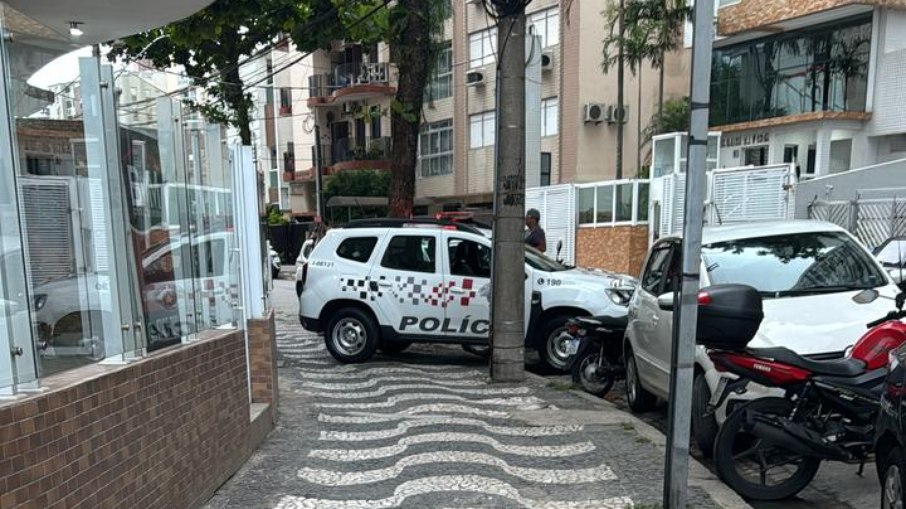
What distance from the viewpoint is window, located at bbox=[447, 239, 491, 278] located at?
8.55 metres

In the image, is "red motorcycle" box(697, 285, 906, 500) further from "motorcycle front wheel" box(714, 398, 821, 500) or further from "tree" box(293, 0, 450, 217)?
"tree" box(293, 0, 450, 217)

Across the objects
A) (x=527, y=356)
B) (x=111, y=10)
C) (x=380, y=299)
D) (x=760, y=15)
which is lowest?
(x=527, y=356)

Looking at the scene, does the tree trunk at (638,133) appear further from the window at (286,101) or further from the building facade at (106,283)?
the building facade at (106,283)

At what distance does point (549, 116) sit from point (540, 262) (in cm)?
1948

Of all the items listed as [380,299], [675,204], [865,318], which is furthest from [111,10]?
[675,204]

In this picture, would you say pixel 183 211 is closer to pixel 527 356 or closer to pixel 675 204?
pixel 527 356

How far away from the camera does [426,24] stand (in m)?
11.8

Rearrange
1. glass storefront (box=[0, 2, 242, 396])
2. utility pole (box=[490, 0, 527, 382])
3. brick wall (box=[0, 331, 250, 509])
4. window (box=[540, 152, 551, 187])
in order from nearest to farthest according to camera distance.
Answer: brick wall (box=[0, 331, 250, 509]) < glass storefront (box=[0, 2, 242, 396]) < utility pole (box=[490, 0, 527, 382]) < window (box=[540, 152, 551, 187])

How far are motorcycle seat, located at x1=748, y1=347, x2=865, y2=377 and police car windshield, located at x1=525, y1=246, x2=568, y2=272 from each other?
4352mm

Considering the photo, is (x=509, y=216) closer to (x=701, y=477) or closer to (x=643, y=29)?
(x=701, y=477)

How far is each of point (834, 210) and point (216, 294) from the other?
1268 centimetres

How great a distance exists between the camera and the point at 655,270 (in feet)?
22.1

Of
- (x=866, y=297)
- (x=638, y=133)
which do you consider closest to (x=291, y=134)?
(x=638, y=133)

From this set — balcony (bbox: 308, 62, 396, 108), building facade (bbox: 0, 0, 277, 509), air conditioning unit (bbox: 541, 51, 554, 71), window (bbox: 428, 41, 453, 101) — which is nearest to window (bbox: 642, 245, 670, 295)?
building facade (bbox: 0, 0, 277, 509)
